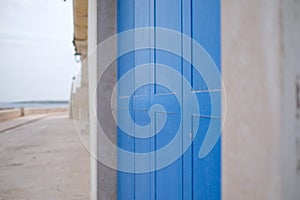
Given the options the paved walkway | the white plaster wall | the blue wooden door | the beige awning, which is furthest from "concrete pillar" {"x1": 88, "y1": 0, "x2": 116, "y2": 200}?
the beige awning

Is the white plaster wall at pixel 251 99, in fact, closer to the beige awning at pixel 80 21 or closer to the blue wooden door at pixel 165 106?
the blue wooden door at pixel 165 106

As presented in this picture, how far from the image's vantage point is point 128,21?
2.18 meters

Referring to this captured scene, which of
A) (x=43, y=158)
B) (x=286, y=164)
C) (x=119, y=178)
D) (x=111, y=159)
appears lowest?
(x=43, y=158)

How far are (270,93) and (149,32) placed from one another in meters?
1.31

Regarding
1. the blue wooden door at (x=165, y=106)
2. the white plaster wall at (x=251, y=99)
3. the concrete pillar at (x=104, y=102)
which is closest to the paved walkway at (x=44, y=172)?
the concrete pillar at (x=104, y=102)

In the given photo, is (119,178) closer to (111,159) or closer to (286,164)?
(111,159)

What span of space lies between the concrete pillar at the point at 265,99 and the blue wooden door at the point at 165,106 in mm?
354

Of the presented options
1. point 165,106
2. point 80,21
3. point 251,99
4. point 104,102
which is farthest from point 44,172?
point 251,99

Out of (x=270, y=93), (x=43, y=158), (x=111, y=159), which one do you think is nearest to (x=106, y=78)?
(x=111, y=159)

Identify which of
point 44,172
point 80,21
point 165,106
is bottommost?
point 44,172

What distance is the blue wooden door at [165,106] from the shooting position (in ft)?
3.39

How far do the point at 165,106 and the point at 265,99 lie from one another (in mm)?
989

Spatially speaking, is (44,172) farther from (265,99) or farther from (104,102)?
(265,99)

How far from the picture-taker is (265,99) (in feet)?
1.76
